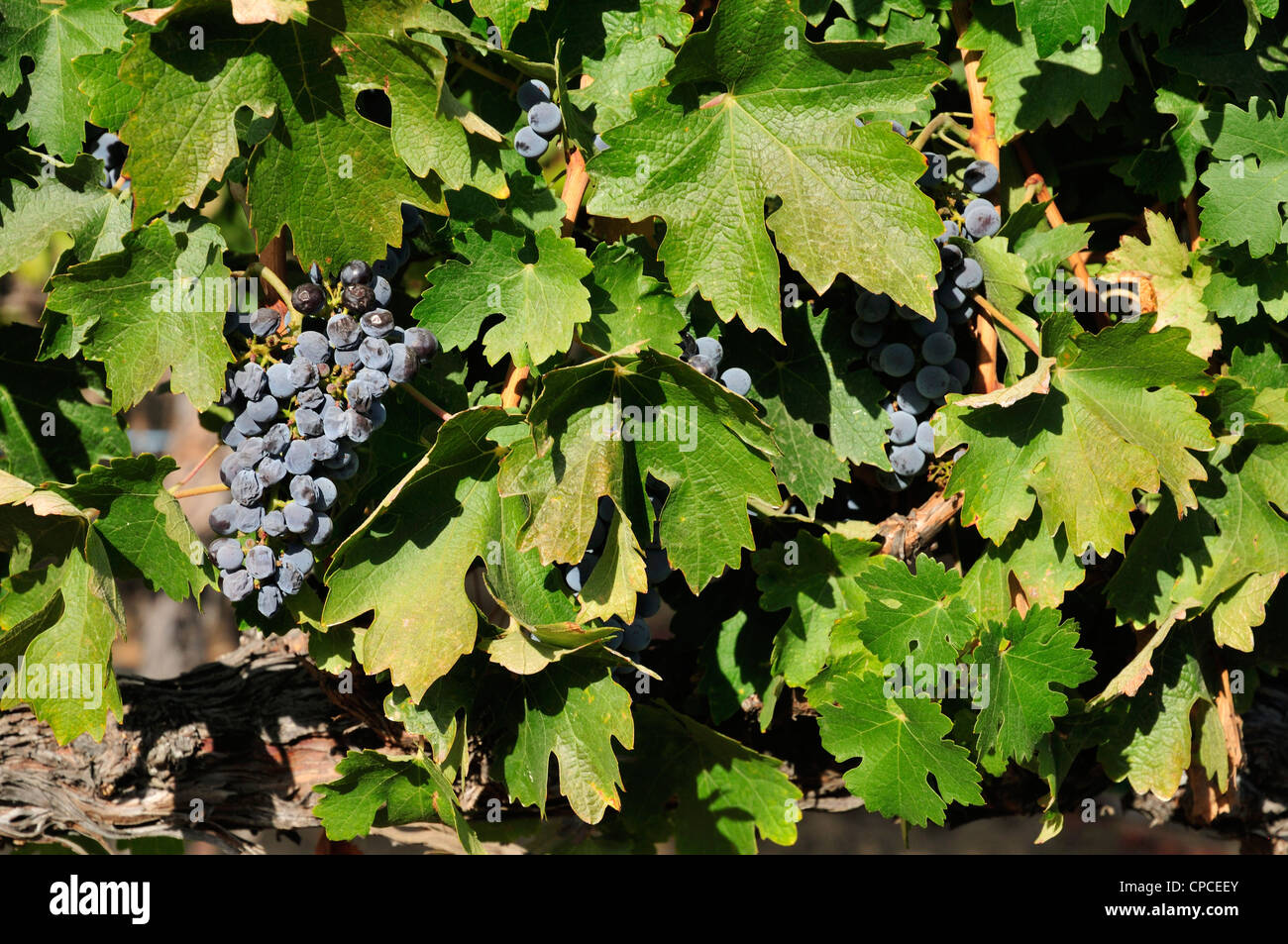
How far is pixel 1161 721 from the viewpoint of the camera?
218 cm

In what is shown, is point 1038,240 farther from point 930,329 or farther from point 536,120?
point 536,120

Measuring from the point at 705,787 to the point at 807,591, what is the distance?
0.50 meters

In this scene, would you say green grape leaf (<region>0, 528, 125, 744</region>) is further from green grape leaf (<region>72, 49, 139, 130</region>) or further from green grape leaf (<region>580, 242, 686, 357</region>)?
green grape leaf (<region>580, 242, 686, 357</region>)

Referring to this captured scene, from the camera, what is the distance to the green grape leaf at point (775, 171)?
170cm

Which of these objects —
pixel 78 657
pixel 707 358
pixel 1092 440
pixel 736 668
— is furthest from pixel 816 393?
pixel 78 657

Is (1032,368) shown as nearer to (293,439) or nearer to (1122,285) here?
(1122,285)

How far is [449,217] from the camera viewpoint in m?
1.79

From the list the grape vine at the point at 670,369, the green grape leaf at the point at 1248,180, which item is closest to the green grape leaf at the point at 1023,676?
the grape vine at the point at 670,369

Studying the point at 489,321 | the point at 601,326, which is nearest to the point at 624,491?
the point at 601,326

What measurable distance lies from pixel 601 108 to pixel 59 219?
99cm

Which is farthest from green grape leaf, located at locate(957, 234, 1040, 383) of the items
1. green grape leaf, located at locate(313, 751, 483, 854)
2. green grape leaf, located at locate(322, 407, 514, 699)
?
green grape leaf, located at locate(313, 751, 483, 854)

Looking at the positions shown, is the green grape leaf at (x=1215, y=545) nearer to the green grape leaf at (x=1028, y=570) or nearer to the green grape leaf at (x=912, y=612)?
the green grape leaf at (x=1028, y=570)

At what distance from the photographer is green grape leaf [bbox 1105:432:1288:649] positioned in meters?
2.03

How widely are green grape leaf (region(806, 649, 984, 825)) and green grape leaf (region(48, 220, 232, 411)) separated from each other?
48.4 inches
